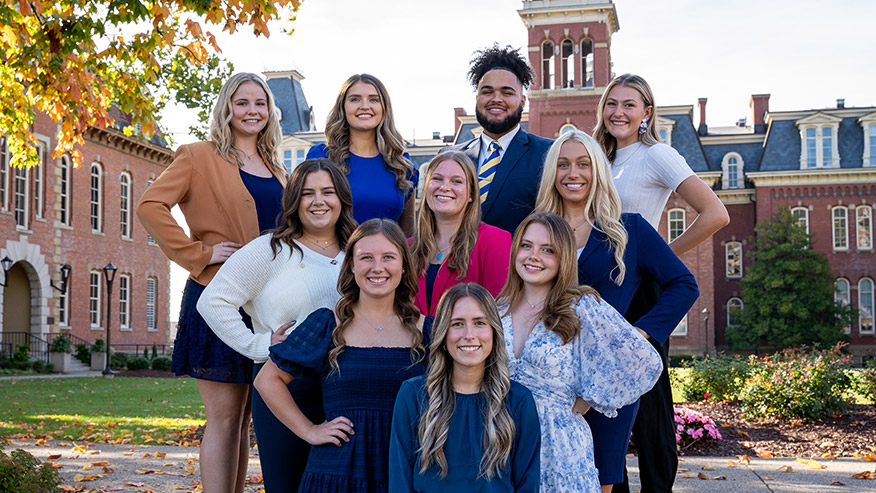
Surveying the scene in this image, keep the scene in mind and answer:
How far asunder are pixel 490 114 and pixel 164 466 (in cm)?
460

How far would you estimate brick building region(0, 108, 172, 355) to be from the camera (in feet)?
93.4

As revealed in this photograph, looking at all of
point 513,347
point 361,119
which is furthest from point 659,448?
point 361,119

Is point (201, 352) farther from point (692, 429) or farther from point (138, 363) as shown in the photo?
point (138, 363)

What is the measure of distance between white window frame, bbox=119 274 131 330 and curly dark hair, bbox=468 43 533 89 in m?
31.4

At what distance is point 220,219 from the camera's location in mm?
4324

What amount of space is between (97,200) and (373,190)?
31159mm

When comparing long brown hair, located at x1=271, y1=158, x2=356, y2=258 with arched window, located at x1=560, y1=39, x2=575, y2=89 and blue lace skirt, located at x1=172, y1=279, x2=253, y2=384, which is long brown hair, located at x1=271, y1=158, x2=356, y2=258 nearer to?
blue lace skirt, located at x1=172, y1=279, x2=253, y2=384

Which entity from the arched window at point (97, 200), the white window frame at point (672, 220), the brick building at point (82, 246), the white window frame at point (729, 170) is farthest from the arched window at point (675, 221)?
the arched window at point (97, 200)

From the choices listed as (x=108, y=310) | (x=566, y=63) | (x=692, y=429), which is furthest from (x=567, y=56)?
(x=692, y=429)

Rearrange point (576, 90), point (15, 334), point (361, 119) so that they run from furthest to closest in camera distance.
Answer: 1. point (576, 90)
2. point (15, 334)
3. point (361, 119)

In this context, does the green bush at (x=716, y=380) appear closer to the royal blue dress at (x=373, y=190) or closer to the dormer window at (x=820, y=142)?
the royal blue dress at (x=373, y=190)

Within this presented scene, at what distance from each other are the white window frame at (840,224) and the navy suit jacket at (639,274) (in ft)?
134

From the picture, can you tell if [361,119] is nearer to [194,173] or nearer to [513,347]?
[194,173]

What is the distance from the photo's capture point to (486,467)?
315cm
